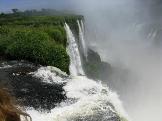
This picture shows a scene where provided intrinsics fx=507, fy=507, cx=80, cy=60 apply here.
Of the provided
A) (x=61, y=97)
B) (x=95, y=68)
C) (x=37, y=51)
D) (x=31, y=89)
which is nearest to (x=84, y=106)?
(x=61, y=97)

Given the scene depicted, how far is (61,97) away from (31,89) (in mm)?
1497

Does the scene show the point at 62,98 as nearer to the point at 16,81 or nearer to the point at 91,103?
the point at 91,103

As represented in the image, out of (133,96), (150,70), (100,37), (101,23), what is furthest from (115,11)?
(133,96)

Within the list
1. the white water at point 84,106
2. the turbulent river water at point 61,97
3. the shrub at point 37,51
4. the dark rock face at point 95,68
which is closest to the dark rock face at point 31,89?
the turbulent river water at point 61,97

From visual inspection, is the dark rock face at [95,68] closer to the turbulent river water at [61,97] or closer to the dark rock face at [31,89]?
the dark rock face at [31,89]

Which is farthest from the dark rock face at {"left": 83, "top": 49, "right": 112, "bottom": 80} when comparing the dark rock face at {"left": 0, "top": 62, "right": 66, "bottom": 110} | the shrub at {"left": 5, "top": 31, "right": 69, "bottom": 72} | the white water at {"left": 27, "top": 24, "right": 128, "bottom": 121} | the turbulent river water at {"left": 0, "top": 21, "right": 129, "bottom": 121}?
the white water at {"left": 27, "top": 24, "right": 128, "bottom": 121}

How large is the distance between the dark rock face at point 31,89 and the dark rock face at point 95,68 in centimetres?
1955

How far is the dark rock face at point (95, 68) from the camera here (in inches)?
1580

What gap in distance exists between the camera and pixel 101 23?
11100 centimetres

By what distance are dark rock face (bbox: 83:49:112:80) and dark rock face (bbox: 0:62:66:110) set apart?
19550 mm

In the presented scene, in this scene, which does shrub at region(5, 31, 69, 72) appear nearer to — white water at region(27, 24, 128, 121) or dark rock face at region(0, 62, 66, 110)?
dark rock face at region(0, 62, 66, 110)

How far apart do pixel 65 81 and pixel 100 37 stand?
74.8 m

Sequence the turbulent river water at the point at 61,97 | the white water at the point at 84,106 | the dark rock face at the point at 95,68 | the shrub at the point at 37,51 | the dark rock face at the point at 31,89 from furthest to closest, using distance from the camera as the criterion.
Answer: the dark rock face at the point at 95,68 < the shrub at the point at 37,51 < the dark rock face at the point at 31,89 < the turbulent river water at the point at 61,97 < the white water at the point at 84,106

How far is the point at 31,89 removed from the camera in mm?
15266
